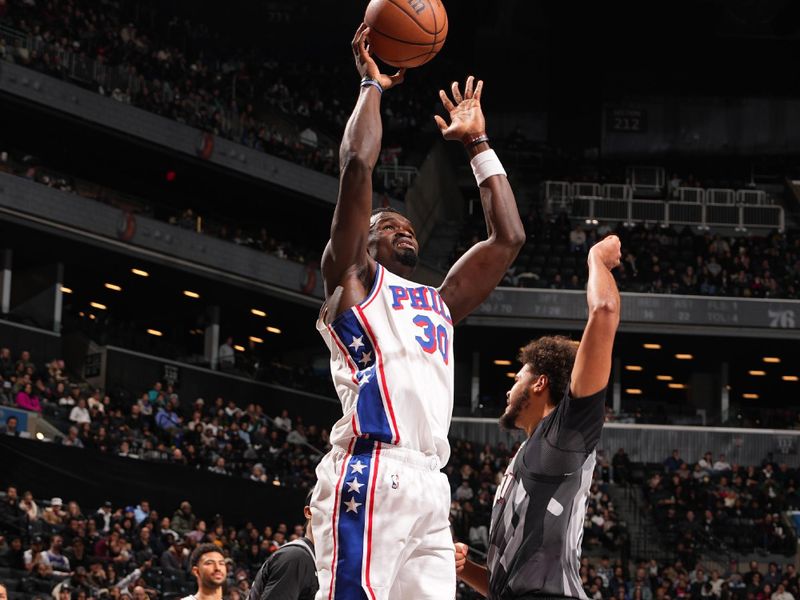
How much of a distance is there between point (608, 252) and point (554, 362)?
0.53 meters

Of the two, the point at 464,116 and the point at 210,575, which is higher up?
the point at 464,116

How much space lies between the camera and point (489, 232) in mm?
5797

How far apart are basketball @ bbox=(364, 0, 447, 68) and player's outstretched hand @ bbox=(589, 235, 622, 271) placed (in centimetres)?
116

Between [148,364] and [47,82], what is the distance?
7.22m

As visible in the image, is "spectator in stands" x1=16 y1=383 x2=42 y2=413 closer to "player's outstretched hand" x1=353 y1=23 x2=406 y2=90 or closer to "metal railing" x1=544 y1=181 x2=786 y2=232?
"player's outstretched hand" x1=353 y1=23 x2=406 y2=90

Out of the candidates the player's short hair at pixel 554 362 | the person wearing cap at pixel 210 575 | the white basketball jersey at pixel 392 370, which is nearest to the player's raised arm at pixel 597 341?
the player's short hair at pixel 554 362

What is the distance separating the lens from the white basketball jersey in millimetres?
5109

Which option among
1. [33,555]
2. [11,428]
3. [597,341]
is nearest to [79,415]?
[11,428]

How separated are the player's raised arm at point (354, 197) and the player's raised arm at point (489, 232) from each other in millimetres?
561

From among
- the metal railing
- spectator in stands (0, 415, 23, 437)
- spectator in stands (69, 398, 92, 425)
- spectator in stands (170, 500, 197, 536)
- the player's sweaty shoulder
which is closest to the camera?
the player's sweaty shoulder

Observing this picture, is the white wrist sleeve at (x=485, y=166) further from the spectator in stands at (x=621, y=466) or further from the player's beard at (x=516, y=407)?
the spectator in stands at (x=621, y=466)

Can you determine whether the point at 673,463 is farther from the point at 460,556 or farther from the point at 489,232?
the point at 460,556

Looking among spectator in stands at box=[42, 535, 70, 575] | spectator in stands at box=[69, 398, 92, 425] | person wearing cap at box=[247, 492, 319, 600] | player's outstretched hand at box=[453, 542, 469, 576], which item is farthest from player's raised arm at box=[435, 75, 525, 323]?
spectator in stands at box=[69, 398, 92, 425]

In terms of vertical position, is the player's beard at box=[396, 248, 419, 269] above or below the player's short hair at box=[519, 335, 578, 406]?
above
